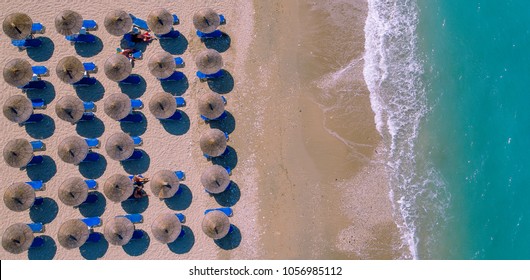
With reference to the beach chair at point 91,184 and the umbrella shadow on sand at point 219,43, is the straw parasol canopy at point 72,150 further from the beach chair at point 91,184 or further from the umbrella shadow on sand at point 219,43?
the umbrella shadow on sand at point 219,43

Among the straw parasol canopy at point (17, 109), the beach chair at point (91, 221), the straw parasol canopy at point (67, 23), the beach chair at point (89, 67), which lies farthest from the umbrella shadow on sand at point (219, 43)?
the beach chair at point (91, 221)

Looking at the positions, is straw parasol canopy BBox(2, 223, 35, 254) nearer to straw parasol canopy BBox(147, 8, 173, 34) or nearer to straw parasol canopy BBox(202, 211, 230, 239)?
straw parasol canopy BBox(202, 211, 230, 239)

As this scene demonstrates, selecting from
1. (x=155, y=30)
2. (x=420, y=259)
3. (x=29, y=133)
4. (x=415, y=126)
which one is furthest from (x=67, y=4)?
(x=420, y=259)

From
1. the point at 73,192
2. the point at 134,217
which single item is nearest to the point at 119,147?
the point at 73,192

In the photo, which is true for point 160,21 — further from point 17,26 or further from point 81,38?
point 17,26

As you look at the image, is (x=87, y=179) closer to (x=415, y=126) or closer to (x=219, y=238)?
(x=219, y=238)

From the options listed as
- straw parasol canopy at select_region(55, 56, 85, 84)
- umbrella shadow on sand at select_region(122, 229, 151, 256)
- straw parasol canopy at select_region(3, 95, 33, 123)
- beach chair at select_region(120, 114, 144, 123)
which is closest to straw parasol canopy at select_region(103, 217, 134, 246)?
umbrella shadow on sand at select_region(122, 229, 151, 256)

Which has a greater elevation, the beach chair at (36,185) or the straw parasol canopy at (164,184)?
the straw parasol canopy at (164,184)
